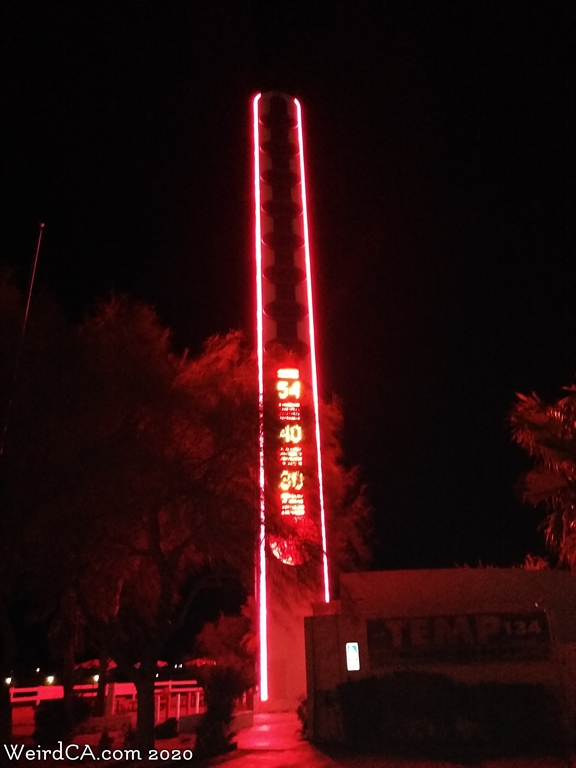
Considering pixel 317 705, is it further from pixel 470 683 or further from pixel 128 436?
pixel 128 436

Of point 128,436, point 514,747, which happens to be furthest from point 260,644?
point 128,436

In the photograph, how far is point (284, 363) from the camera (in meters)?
22.7

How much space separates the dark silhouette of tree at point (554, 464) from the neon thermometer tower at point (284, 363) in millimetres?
4644

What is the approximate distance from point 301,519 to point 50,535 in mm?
5573

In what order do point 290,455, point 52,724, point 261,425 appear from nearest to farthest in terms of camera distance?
point 52,724 < point 261,425 < point 290,455

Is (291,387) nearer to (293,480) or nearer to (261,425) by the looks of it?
(293,480)

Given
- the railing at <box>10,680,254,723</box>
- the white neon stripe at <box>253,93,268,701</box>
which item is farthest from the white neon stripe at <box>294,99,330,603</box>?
the railing at <box>10,680,254,723</box>

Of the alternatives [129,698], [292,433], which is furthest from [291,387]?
[129,698]

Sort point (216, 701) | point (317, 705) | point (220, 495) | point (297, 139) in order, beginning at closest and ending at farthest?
point (220, 495)
point (216, 701)
point (317, 705)
point (297, 139)

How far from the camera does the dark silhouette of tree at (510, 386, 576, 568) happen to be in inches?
542

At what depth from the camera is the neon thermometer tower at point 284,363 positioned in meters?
15.0

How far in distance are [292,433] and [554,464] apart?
5682 millimetres

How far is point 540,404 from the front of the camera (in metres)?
14.6

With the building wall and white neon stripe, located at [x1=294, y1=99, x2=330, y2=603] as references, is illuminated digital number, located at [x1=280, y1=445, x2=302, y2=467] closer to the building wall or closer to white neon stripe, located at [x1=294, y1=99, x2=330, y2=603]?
white neon stripe, located at [x1=294, y1=99, x2=330, y2=603]
